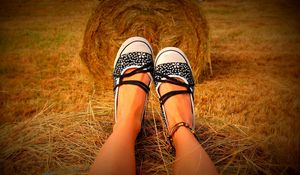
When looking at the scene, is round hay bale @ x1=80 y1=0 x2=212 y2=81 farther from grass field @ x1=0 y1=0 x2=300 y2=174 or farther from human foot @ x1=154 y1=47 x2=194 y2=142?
human foot @ x1=154 y1=47 x2=194 y2=142

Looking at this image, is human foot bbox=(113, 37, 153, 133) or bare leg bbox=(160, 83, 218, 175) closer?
bare leg bbox=(160, 83, 218, 175)

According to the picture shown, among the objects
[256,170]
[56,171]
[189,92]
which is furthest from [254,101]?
[56,171]

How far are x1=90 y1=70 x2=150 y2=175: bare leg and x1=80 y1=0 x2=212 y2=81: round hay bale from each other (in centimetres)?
127

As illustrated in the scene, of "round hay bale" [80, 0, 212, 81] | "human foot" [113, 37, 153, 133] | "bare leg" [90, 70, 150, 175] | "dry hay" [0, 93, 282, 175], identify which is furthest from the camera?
"round hay bale" [80, 0, 212, 81]

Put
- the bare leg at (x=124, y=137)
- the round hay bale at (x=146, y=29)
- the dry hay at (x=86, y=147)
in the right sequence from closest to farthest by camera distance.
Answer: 1. the bare leg at (x=124, y=137)
2. the dry hay at (x=86, y=147)
3. the round hay bale at (x=146, y=29)

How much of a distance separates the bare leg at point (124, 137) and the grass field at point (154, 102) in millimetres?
105

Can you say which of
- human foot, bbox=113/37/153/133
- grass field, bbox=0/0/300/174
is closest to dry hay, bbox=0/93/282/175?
grass field, bbox=0/0/300/174

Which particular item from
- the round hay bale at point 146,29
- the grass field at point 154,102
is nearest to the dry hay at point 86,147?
the grass field at point 154,102

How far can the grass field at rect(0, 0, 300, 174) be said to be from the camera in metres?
1.10

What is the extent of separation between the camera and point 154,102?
227 centimetres

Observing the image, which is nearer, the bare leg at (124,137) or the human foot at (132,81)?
the bare leg at (124,137)

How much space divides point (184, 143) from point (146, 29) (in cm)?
205

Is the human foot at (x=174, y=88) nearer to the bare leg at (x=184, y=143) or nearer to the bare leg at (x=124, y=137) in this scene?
the bare leg at (x=184, y=143)

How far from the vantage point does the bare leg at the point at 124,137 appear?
0.93 metres
